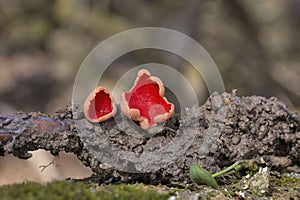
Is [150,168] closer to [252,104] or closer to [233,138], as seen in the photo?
[233,138]

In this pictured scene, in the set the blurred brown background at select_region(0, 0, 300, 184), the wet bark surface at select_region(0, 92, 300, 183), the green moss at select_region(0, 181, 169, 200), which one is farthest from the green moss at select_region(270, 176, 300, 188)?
the blurred brown background at select_region(0, 0, 300, 184)

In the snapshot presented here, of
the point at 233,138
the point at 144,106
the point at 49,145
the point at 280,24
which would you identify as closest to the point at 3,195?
the point at 49,145

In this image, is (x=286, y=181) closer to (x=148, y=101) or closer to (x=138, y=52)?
(x=148, y=101)

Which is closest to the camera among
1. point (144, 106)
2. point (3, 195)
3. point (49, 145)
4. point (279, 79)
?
point (3, 195)

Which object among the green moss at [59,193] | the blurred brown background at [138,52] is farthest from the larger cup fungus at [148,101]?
the blurred brown background at [138,52]

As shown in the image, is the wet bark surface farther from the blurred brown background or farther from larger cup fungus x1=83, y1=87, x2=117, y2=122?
the blurred brown background

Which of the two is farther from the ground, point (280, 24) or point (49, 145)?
point (280, 24)

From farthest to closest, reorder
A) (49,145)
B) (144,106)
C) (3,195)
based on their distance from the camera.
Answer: (144,106), (49,145), (3,195)
